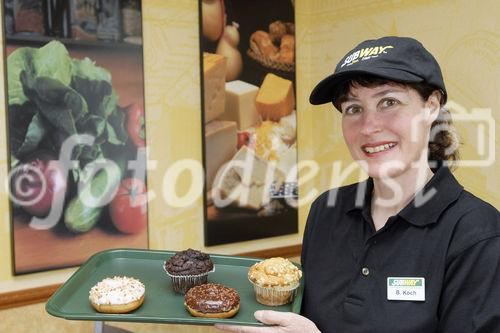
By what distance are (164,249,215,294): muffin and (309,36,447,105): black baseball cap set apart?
120cm

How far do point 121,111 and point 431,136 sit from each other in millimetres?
2027

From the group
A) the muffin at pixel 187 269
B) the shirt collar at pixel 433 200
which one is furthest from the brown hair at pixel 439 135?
the muffin at pixel 187 269

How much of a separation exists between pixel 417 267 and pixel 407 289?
0.08m

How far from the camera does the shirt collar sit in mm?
1496

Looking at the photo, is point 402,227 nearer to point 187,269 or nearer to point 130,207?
point 187,269

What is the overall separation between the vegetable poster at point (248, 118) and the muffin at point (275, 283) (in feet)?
4.16

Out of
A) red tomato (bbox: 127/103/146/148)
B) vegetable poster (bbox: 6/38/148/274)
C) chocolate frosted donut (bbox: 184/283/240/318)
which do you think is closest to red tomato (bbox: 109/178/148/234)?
vegetable poster (bbox: 6/38/148/274)

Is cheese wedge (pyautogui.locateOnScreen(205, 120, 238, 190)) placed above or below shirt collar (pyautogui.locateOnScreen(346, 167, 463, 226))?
above

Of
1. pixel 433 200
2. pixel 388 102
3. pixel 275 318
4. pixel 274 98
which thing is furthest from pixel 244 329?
pixel 274 98

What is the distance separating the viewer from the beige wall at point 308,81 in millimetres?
2717

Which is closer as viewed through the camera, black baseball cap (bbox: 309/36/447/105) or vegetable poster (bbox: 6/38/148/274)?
black baseball cap (bbox: 309/36/447/105)

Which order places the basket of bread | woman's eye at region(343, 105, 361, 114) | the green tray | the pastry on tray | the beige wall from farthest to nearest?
the basket of bread
the beige wall
the pastry on tray
the green tray
woman's eye at region(343, 105, 361, 114)

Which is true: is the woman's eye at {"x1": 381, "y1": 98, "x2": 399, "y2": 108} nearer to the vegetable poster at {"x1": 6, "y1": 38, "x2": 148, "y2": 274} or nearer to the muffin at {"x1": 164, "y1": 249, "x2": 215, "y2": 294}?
the muffin at {"x1": 164, "y1": 249, "x2": 215, "y2": 294}

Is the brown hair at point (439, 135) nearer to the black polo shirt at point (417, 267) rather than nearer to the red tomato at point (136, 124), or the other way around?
the black polo shirt at point (417, 267)
